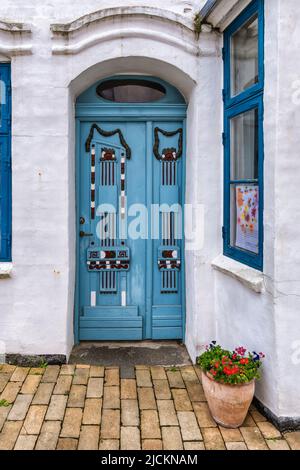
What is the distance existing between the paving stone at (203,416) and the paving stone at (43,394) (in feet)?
4.44

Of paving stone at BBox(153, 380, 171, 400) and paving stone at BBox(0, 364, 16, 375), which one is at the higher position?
paving stone at BBox(0, 364, 16, 375)

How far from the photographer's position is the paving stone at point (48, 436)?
10.0ft

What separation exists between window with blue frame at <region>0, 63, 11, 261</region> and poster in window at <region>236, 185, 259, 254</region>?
2502mm

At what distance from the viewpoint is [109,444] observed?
3088 mm

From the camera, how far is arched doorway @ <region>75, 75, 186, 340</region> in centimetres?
489

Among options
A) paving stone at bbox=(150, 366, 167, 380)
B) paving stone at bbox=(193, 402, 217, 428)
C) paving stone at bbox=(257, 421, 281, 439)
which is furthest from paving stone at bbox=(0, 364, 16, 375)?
paving stone at bbox=(257, 421, 281, 439)

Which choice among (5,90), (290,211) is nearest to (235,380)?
(290,211)

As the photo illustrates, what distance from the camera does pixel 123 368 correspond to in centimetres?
440

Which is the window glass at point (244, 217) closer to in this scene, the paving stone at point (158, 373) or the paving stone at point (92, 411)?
the paving stone at point (158, 373)

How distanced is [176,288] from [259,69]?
2.65 m

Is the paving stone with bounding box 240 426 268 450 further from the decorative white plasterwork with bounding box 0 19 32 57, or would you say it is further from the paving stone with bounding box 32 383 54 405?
the decorative white plasterwork with bounding box 0 19 32 57

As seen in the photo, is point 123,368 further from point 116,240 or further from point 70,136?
point 70,136

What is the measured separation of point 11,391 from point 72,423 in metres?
0.88

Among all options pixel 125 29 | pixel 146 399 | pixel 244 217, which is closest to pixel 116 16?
pixel 125 29
